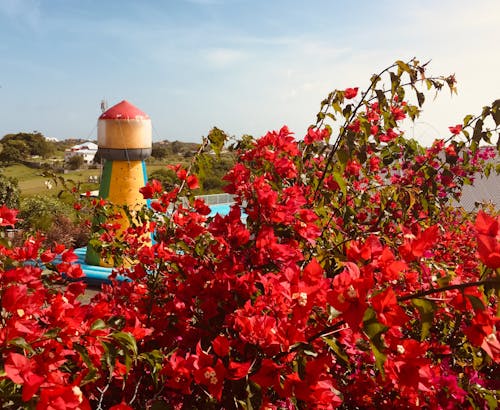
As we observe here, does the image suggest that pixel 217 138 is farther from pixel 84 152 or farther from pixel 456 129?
pixel 84 152

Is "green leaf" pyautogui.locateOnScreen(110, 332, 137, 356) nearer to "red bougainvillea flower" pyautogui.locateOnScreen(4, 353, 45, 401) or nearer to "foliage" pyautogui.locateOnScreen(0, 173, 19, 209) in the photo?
"red bougainvillea flower" pyautogui.locateOnScreen(4, 353, 45, 401)

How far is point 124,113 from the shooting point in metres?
8.62

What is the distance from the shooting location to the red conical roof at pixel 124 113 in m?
8.60

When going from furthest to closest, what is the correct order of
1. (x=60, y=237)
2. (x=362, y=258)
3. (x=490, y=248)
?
(x=60, y=237), (x=362, y=258), (x=490, y=248)

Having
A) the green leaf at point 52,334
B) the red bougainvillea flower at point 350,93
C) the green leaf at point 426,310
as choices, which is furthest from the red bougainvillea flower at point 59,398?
the red bougainvillea flower at point 350,93

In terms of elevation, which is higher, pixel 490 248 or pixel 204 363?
pixel 490 248

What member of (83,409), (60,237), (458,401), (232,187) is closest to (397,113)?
(232,187)

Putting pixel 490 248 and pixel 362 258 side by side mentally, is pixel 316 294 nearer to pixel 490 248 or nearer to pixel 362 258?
pixel 362 258

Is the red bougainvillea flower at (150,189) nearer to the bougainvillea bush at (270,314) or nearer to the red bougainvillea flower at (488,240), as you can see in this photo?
the bougainvillea bush at (270,314)

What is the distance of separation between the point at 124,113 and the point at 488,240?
8692 mm

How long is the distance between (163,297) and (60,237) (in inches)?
416

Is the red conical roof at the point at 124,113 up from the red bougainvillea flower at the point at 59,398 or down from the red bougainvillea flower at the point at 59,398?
up

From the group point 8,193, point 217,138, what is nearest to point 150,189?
point 217,138

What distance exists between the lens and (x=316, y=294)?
104 centimetres
